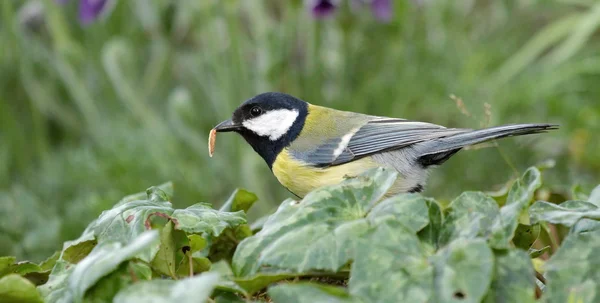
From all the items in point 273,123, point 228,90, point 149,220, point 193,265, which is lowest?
point 228,90

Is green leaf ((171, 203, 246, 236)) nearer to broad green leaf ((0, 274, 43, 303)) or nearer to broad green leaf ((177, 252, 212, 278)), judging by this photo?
broad green leaf ((177, 252, 212, 278))

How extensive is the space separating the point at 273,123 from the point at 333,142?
0.58 ft

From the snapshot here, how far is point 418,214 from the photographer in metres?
0.96

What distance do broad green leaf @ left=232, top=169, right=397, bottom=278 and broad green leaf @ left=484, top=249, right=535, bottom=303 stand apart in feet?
0.54

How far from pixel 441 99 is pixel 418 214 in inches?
108

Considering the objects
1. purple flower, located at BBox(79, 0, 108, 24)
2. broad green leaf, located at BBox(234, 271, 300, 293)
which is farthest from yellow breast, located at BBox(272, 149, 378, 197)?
purple flower, located at BBox(79, 0, 108, 24)

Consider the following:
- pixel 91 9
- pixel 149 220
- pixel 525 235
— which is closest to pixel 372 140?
pixel 525 235

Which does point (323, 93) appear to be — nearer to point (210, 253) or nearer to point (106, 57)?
point (106, 57)

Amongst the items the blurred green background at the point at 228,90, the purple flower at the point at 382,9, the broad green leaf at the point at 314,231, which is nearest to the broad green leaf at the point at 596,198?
the broad green leaf at the point at 314,231

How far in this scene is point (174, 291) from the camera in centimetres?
81

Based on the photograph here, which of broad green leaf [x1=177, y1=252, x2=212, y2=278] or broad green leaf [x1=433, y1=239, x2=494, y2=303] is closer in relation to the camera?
broad green leaf [x1=433, y1=239, x2=494, y2=303]

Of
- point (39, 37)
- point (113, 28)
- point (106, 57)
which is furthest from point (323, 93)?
point (39, 37)

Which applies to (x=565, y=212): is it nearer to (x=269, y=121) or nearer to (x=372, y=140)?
(x=372, y=140)

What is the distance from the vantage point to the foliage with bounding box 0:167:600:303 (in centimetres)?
84
